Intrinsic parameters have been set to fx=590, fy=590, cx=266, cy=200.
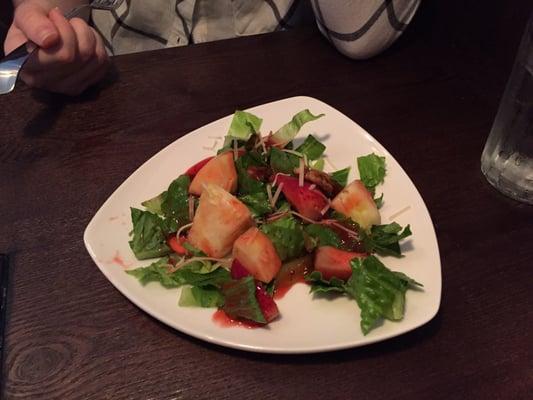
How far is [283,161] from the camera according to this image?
0.96 meters

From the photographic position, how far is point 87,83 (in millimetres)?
1204

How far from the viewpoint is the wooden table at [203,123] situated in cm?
75

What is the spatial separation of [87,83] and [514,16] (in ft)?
3.35

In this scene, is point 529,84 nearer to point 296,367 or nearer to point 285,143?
point 285,143

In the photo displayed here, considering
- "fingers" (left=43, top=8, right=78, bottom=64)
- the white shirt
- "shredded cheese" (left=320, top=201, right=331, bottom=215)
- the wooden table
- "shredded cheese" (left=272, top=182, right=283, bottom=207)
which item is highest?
"fingers" (left=43, top=8, right=78, bottom=64)

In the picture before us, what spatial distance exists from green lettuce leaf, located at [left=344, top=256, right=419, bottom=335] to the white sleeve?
616 mm

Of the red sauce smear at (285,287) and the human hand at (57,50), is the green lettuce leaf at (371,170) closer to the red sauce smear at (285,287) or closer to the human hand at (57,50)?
the red sauce smear at (285,287)

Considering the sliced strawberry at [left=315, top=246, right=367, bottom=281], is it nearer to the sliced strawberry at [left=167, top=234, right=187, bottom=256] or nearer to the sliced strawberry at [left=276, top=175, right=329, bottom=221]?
the sliced strawberry at [left=276, top=175, right=329, bottom=221]

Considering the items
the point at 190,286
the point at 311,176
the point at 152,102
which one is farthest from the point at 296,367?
the point at 152,102

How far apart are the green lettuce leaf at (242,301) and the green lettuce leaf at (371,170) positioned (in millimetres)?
288

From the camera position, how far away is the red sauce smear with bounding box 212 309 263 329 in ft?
2.52

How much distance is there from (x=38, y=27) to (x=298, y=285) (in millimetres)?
714

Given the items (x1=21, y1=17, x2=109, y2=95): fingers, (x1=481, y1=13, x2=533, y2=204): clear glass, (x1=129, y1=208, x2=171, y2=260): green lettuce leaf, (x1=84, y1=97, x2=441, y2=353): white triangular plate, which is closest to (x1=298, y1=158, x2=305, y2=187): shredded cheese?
(x1=84, y1=97, x2=441, y2=353): white triangular plate

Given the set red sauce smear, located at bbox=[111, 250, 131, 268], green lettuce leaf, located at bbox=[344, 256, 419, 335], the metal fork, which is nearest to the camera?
green lettuce leaf, located at bbox=[344, 256, 419, 335]
